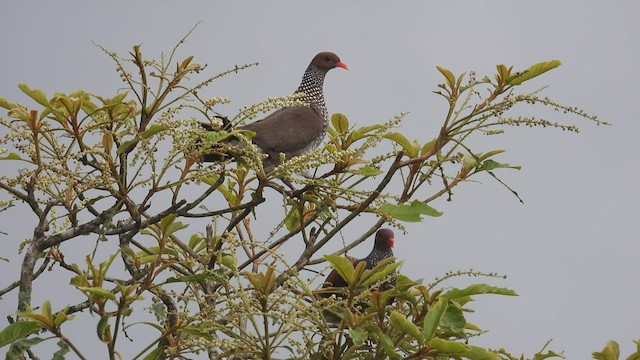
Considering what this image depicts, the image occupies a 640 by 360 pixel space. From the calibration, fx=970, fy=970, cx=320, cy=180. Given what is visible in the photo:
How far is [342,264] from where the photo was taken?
10.2 feet

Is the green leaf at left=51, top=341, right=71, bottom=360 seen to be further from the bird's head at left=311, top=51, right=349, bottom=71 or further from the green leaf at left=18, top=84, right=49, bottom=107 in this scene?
the bird's head at left=311, top=51, right=349, bottom=71

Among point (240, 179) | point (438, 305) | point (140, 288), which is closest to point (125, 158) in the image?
point (140, 288)

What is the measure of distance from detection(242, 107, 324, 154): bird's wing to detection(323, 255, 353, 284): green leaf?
1.27m

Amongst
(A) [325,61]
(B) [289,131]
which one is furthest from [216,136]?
(A) [325,61]

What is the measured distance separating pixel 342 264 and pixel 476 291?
0.46 meters

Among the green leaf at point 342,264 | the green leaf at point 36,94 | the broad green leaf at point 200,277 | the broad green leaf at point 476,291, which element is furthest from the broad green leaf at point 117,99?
the broad green leaf at point 476,291

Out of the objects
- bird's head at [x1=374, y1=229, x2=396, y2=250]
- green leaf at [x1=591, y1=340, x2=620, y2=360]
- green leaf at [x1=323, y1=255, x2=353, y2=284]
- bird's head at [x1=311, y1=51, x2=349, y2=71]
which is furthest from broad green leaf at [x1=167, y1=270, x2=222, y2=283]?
bird's head at [x1=311, y1=51, x2=349, y2=71]

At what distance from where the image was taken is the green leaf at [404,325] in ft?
10.00

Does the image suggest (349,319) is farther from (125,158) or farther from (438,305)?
(125,158)

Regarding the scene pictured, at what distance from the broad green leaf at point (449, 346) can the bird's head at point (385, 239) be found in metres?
2.00

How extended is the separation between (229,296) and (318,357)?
448 mm

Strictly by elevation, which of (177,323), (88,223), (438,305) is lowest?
(438,305)

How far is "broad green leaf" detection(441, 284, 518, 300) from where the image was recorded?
3.14 m

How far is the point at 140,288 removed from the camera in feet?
11.3
